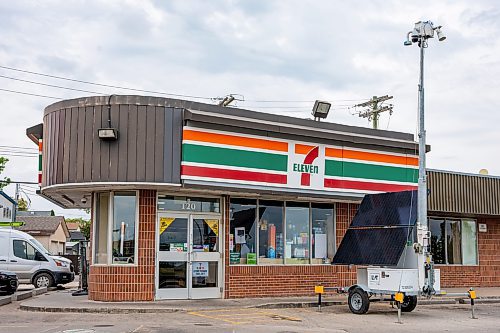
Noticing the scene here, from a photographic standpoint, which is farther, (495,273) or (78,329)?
(495,273)

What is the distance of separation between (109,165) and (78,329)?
5155 millimetres

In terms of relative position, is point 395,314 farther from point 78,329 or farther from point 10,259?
point 10,259

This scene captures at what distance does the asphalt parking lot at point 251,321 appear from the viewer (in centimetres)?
1310

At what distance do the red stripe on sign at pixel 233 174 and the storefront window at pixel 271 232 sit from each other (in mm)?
1218

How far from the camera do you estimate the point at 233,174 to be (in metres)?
18.0

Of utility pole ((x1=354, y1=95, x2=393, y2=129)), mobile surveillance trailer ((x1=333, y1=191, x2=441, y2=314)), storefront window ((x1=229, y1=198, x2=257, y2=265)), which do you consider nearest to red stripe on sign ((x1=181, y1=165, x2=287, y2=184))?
storefront window ((x1=229, y1=198, x2=257, y2=265))

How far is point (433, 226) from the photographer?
26125 millimetres

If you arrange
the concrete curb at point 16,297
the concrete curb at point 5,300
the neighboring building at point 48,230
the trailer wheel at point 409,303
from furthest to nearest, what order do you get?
the neighboring building at point 48,230
the concrete curb at point 16,297
the concrete curb at point 5,300
the trailer wheel at point 409,303

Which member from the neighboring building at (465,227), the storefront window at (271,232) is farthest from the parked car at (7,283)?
the neighboring building at (465,227)

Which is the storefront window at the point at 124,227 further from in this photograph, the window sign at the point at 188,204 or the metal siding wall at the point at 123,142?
the metal siding wall at the point at 123,142

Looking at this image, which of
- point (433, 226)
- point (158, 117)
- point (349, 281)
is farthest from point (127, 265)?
point (433, 226)

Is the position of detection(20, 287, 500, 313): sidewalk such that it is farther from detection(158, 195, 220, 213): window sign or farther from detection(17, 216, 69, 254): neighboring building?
detection(17, 216, 69, 254): neighboring building

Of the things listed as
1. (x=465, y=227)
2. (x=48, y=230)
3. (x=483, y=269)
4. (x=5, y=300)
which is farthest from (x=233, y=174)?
(x=48, y=230)

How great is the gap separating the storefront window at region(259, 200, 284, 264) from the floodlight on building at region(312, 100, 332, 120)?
3108mm
